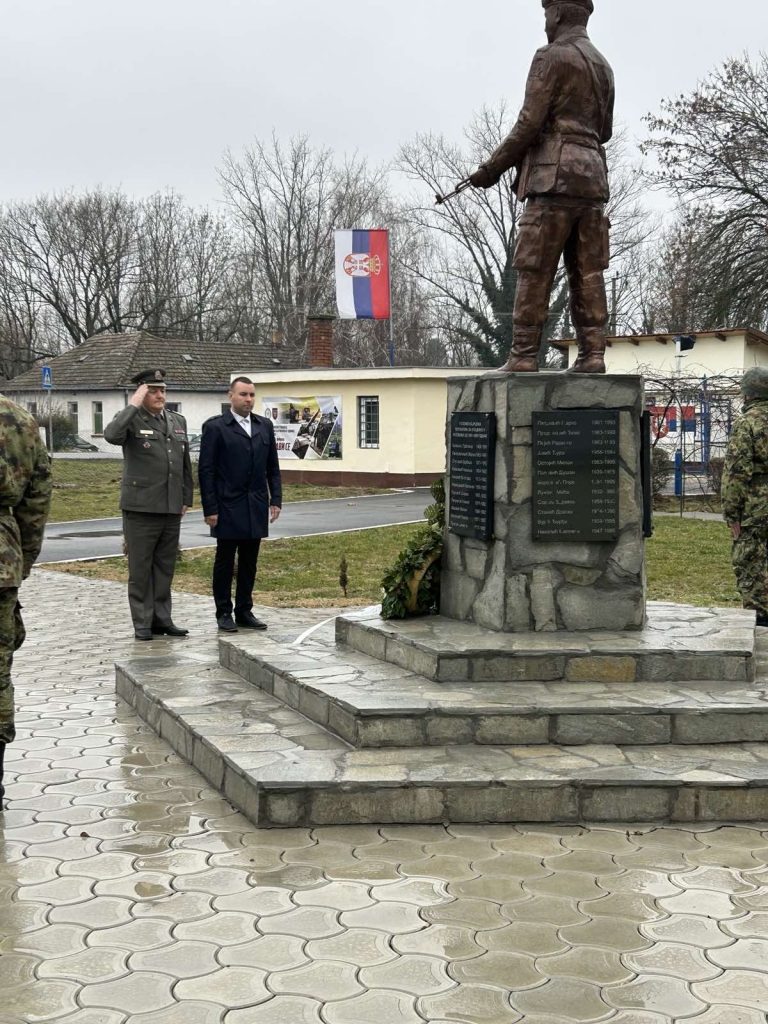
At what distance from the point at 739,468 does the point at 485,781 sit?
11.4 feet

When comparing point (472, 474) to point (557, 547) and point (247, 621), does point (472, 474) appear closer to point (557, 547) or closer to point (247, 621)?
point (557, 547)

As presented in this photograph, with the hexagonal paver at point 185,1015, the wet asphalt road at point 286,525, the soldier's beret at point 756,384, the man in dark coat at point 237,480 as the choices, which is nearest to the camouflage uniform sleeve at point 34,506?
the hexagonal paver at point 185,1015

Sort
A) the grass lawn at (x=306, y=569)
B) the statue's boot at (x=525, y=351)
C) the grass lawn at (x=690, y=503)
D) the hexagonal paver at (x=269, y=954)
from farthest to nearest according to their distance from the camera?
the grass lawn at (x=690, y=503)
the grass lawn at (x=306, y=569)
the statue's boot at (x=525, y=351)
the hexagonal paver at (x=269, y=954)

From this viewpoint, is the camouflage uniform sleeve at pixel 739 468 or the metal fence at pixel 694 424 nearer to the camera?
the camouflage uniform sleeve at pixel 739 468

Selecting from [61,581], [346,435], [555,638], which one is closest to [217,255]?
[346,435]

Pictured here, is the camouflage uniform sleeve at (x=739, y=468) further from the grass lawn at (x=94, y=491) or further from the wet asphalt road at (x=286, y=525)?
the grass lawn at (x=94, y=491)

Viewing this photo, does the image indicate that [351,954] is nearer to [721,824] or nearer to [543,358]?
[721,824]

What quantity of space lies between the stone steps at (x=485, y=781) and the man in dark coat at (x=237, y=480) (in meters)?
2.82

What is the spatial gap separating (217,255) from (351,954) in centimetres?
5330

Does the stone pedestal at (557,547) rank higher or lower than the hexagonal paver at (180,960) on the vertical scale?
higher

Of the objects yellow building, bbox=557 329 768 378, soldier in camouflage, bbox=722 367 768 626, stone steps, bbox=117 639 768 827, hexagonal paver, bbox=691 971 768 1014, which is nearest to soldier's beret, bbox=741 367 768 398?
soldier in camouflage, bbox=722 367 768 626

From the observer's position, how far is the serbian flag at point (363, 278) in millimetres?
29219

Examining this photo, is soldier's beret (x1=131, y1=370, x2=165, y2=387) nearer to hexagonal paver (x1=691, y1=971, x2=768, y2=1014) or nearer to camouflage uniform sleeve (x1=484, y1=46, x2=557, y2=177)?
camouflage uniform sleeve (x1=484, y1=46, x2=557, y2=177)

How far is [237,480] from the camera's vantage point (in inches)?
323
